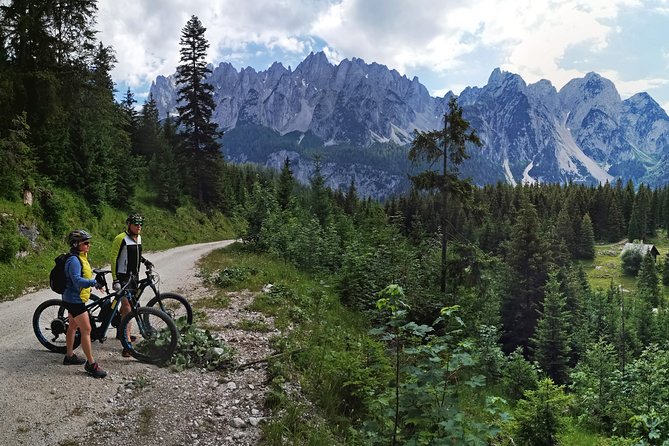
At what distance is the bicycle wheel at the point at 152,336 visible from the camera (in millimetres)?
8141

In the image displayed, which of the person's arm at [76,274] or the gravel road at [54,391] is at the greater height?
the person's arm at [76,274]

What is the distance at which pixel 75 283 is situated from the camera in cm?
739

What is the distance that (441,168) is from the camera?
22.1 metres

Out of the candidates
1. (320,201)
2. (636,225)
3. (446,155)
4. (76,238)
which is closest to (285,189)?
(320,201)

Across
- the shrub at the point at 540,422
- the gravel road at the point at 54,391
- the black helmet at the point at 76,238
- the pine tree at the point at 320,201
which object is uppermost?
the pine tree at the point at 320,201

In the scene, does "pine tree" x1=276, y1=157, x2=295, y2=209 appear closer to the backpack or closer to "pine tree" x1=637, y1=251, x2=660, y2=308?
the backpack

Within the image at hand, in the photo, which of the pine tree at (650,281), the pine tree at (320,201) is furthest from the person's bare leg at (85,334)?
the pine tree at (650,281)

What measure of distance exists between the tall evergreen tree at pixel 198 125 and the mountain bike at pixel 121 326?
3458cm

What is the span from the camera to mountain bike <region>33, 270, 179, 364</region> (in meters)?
8.20

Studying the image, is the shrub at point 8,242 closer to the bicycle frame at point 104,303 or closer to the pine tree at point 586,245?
the bicycle frame at point 104,303

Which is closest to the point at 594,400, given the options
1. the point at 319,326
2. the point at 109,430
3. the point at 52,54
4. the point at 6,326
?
the point at 319,326

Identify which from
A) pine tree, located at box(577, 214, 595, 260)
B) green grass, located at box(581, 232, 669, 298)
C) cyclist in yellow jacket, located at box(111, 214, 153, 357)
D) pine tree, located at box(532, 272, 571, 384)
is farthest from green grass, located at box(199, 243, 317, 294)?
pine tree, located at box(577, 214, 595, 260)

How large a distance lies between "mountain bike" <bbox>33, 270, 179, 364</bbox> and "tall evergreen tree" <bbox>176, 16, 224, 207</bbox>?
34584mm

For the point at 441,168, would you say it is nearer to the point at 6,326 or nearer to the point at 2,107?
the point at 6,326
